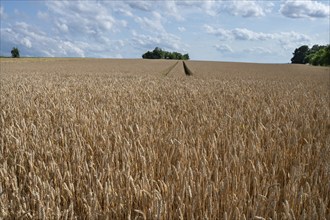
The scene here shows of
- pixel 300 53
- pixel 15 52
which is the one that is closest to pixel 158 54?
pixel 15 52

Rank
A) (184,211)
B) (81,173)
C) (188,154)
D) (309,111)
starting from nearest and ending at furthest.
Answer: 1. (184,211)
2. (81,173)
3. (188,154)
4. (309,111)

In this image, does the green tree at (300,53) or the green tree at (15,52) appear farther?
the green tree at (300,53)

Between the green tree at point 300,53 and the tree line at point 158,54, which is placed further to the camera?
the green tree at point 300,53

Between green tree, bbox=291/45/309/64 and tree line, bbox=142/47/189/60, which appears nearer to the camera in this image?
tree line, bbox=142/47/189/60

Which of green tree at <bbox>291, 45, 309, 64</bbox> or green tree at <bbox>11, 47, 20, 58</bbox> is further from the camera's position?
green tree at <bbox>291, 45, 309, 64</bbox>

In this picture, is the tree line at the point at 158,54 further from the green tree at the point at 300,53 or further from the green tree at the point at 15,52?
the green tree at the point at 300,53

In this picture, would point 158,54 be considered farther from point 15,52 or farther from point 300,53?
point 300,53

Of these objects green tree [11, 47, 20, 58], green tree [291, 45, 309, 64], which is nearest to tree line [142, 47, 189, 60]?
green tree [11, 47, 20, 58]

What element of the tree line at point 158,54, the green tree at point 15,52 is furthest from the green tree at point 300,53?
the green tree at point 15,52

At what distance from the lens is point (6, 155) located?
299 centimetres

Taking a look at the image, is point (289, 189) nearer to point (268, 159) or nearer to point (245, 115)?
point (268, 159)

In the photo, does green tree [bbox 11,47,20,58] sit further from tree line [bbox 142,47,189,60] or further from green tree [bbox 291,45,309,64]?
green tree [bbox 291,45,309,64]

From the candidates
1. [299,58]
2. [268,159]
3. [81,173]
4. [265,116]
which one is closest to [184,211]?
[81,173]

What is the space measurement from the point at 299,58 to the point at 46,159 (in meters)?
148
